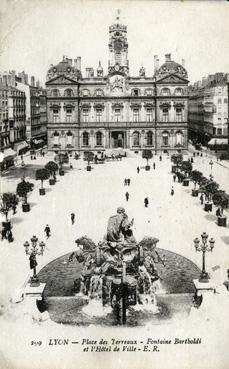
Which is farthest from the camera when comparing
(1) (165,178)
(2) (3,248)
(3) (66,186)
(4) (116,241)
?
(1) (165,178)

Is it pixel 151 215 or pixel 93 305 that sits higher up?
pixel 151 215

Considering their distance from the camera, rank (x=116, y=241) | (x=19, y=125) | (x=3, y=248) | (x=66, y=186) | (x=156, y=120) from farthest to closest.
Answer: (x=156, y=120), (x=66, y=186), (x=19, y=125), (x=3, y=248), (x=116, y=241)

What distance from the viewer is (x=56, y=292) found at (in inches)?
793

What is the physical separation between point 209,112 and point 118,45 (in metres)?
22.7

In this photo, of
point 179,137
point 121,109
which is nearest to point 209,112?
point 179,137

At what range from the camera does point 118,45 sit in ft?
78.8

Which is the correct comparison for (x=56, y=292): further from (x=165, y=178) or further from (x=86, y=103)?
(x=86, y=103)

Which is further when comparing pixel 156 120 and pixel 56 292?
pixel 156 120

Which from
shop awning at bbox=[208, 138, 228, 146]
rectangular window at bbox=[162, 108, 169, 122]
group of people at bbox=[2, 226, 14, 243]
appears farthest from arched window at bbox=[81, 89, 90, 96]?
group of people at bbox=[2, 226, 14, 243]

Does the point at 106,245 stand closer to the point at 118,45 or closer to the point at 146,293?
the point at 146,293

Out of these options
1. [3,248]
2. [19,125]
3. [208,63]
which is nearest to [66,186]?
[19,125]

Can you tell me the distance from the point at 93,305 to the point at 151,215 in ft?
31.2

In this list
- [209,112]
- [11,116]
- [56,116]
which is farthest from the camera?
[56,116]

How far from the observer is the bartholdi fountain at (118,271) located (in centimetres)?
A: 1923
